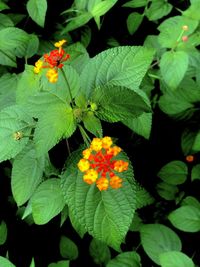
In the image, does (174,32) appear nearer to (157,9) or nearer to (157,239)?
(157,9)

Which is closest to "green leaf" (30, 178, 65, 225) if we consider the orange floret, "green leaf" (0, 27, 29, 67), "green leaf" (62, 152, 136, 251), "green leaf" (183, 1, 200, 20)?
"green leaf" (62, 152, 136, 251)

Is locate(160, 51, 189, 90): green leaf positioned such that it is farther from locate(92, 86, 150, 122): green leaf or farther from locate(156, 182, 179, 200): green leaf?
locate(156, 182, 179, 200): green leaf

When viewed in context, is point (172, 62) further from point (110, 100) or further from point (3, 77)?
point (3, 77)

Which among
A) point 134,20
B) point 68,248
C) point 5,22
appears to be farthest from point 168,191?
point 5,22

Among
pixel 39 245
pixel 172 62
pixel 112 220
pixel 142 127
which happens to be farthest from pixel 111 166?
pixel 39 245

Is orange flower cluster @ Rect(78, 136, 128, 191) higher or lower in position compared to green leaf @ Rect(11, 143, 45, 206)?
higher
